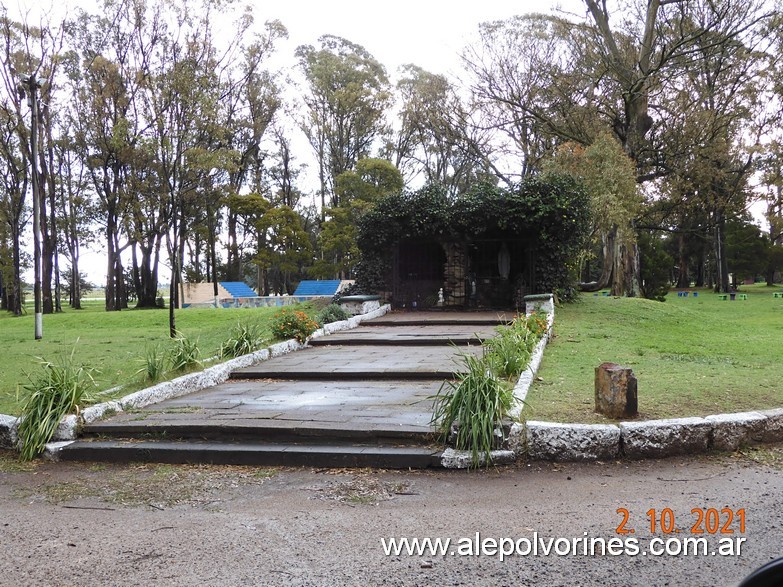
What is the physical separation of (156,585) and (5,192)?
36272 millimetres

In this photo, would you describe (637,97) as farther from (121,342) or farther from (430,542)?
(430,542)

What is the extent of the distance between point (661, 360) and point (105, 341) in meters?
11.5

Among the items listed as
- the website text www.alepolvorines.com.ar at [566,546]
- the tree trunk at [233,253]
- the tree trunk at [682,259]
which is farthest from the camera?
the tree trunk at [682,259]

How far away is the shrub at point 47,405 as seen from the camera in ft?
17.3

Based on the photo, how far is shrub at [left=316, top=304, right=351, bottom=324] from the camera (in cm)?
1349

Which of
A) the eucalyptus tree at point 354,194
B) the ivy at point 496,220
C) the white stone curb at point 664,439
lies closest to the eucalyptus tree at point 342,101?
the eucalyptus tree at point 354,194

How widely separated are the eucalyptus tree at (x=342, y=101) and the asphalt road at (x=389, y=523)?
31604 mm

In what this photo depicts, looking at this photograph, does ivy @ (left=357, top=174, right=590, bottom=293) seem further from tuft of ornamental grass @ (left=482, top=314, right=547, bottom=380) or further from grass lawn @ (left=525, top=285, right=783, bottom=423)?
tuft of ornamental grass @ (left=482, top=314, right=547, bottom=380)

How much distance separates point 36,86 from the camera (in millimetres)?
14602

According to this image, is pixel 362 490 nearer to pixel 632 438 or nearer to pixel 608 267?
pixel 632 438

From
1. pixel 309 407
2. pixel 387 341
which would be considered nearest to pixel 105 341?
pixel 387 341

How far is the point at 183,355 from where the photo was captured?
25.7ft

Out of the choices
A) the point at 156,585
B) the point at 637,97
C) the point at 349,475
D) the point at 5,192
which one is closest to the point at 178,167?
the point at 349,475

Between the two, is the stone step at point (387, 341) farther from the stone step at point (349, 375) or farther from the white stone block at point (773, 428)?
the white stone block at point (773, 428)
